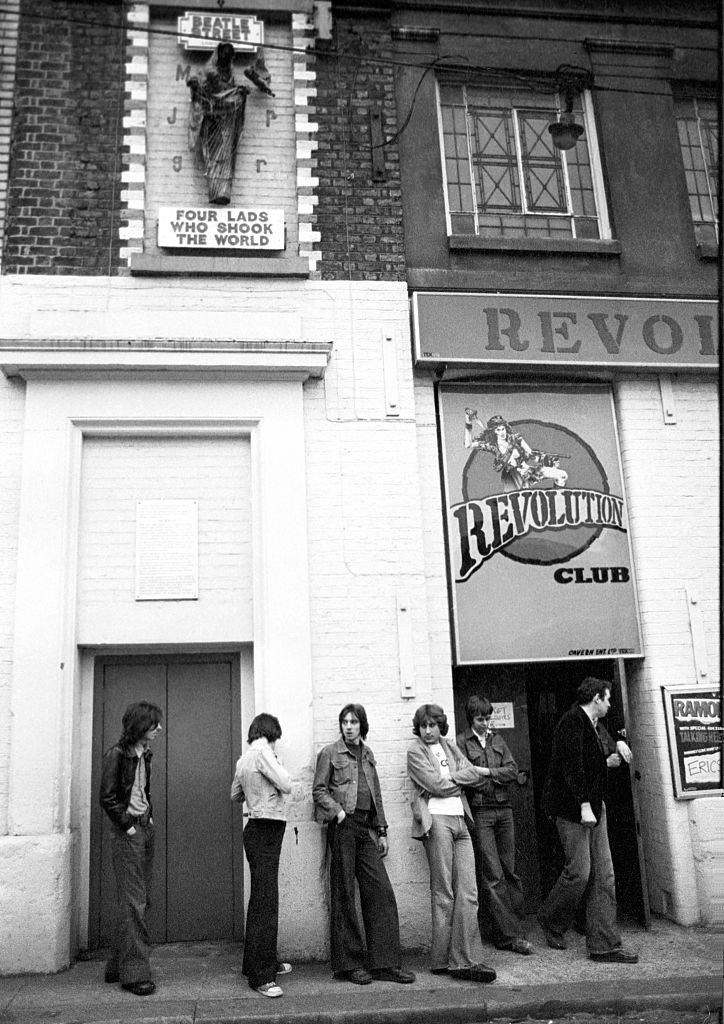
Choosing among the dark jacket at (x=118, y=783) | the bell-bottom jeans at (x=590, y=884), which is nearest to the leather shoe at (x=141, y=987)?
the dark jacket at (x=118, y=783)

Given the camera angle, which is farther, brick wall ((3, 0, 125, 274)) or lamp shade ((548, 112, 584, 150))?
lamp shade ((548, 112, 584, 150))

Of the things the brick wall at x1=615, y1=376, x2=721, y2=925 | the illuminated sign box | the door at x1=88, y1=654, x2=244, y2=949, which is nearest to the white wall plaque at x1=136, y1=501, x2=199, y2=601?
the door at x1=88, y1=654, x2=244, y2=949

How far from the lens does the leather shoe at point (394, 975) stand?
6.25 m

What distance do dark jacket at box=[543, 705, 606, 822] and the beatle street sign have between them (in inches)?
50.1

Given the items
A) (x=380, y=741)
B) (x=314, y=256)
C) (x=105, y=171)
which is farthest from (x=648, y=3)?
(x=380, y=741)

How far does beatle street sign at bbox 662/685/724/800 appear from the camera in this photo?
7.82 metres

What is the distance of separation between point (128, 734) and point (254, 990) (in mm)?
1924

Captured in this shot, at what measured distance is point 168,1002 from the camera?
5.93 metres

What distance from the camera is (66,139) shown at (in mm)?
8438

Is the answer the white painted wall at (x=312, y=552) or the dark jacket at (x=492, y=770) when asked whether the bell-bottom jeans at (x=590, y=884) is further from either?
the white painted wall at (x=312, y=552)

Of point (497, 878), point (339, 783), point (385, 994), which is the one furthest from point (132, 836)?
point (497, 878)

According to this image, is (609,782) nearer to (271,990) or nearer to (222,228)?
(271,990)

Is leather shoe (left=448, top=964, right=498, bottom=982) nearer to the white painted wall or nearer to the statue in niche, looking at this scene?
the white painted wall

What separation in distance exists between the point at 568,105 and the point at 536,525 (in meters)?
4.35
